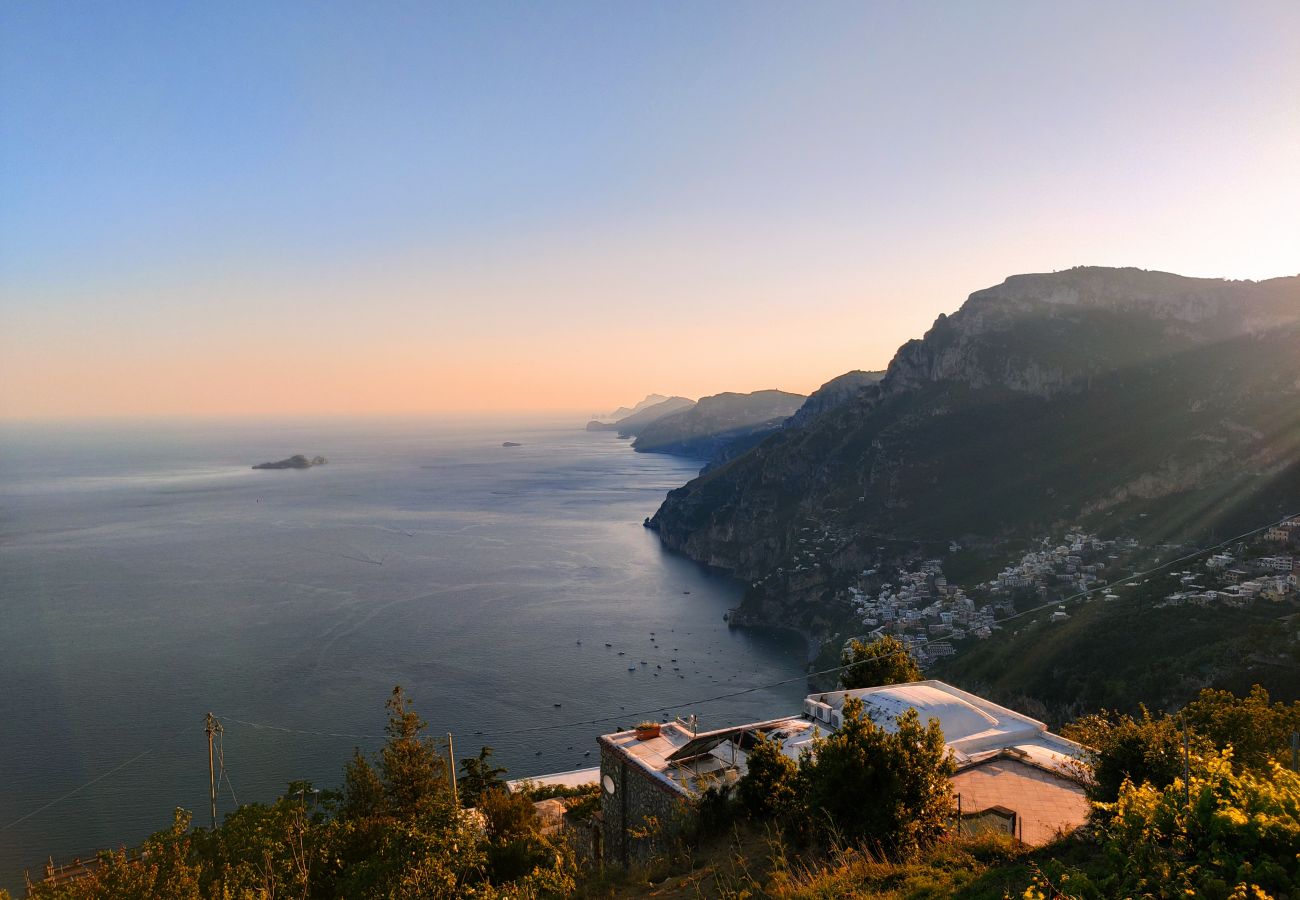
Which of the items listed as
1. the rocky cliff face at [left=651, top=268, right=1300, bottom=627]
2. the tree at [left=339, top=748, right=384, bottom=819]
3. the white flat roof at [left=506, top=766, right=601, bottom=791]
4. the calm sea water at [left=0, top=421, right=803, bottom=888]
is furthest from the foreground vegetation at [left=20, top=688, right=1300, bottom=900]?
the rocky cliff face at [left=651, top=268, right=1300, bottom=627]

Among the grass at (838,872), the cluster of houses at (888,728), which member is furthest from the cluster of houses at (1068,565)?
the grass at (838,872)

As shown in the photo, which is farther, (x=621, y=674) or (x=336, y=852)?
(x=621, y=674)

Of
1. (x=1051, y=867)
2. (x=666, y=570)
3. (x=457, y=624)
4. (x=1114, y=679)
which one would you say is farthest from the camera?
(x=666, y=570)

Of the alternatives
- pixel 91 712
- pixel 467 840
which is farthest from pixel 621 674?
pixel 467 840

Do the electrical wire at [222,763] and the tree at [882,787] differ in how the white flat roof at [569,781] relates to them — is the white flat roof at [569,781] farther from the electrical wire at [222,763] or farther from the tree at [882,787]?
the tree at [882,787]

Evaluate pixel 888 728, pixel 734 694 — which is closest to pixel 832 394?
pixel 734 694

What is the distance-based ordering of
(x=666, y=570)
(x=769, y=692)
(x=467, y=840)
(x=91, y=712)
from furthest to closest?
(x=666, y=570) → (x=769, y=692) → (x=91, y=712) → (x=467, y=840)

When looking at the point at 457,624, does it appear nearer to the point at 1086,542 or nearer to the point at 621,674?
the point at 621,674
